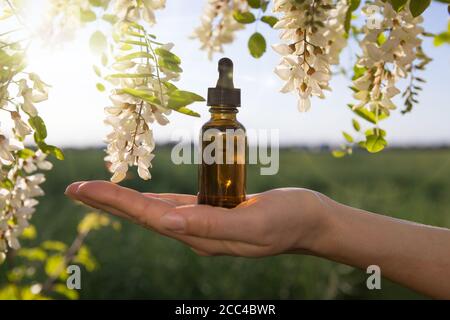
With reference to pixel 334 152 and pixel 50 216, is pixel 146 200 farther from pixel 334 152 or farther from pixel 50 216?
pixel 50 216

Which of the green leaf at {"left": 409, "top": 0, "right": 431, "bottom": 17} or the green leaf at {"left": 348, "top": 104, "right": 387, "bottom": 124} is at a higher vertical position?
the green leaf at {"left": 409, "top": 0, "right": 431, "bottom": 17}

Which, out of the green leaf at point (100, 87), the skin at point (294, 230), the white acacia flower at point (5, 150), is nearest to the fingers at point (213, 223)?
the skin at point (294, 230)

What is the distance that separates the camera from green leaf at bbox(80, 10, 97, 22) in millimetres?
1298

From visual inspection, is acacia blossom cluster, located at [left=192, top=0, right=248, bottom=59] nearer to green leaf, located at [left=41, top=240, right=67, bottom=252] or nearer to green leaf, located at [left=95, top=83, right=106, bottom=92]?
green leaf, located at [left=95, top=83, right=106, bottom=92]

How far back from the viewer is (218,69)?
1.32 m

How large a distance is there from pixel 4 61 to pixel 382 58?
3.09 feet

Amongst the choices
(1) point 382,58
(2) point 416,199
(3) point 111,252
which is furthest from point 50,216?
(1) point 382,58

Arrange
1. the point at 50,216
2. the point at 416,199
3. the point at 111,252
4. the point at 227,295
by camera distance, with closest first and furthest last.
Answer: the point at 227,295, the point at 111,252, the point at 50,216, the point at 416,199

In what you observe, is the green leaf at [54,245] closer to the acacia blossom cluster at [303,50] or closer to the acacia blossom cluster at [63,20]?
the acacia blossom cluster at [63,20]

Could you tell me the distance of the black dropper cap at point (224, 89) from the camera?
130 centimetres

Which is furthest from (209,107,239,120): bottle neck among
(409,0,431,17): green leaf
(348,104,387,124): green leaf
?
(409,0,431,17): green leaf

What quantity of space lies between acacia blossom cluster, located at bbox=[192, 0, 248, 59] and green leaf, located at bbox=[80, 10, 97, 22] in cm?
63

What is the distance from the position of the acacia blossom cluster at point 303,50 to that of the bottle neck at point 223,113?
204mm

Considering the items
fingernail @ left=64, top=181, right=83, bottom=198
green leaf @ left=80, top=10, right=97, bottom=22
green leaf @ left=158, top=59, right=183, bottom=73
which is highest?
green leaf @ left=80, top=10, right=97, bottom=22
